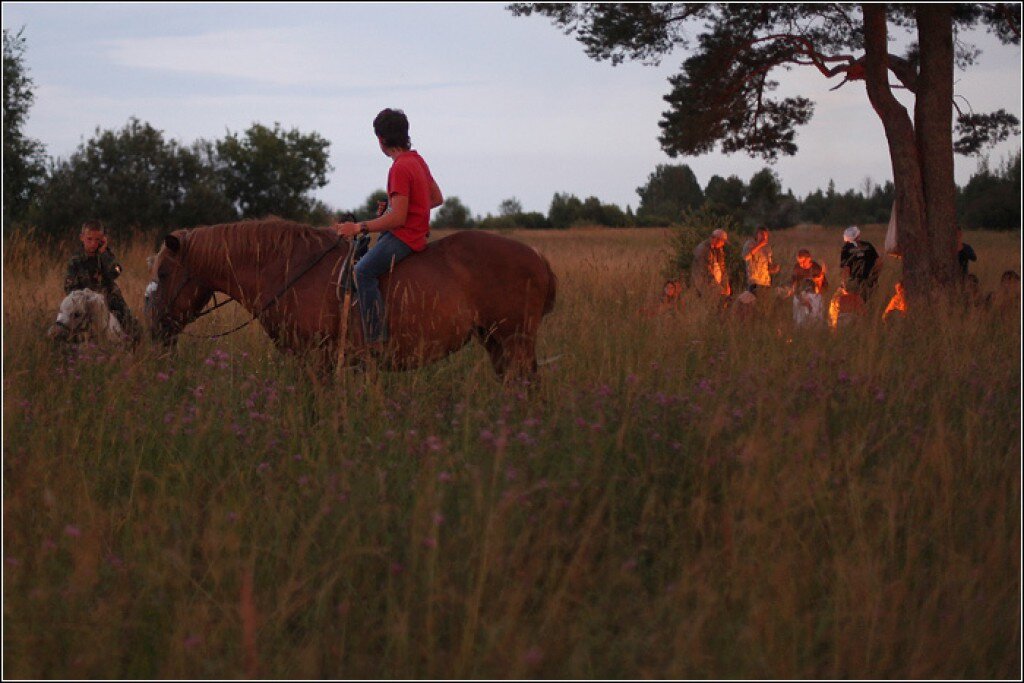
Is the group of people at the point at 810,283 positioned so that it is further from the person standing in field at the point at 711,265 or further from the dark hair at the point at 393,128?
the dark hair at the point at 393,128

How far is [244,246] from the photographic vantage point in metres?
6.54

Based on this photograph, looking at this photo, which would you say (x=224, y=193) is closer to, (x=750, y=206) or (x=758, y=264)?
(x=758, y=264)

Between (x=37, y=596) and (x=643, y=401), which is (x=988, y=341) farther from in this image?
(x=37, y=596)

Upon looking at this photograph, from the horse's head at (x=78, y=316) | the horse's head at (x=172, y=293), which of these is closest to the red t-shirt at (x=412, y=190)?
the horse's head at (x=172, y=293)

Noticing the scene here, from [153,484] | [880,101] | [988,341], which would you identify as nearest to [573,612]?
[153,484]

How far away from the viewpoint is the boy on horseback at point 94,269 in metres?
7.73

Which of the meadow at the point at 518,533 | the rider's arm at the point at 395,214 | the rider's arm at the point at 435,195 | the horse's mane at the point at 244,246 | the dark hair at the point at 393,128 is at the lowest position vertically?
the meadow at the point at 518,533

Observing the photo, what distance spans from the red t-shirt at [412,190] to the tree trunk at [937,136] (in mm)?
8691

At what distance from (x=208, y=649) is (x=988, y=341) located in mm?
7375

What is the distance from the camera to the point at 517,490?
3.51 metres

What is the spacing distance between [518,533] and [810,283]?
7.25 meters

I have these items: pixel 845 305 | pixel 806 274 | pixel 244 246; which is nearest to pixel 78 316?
pixel 244 246

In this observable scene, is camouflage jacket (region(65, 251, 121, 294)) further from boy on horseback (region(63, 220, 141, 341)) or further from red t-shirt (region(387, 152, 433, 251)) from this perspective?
red t-shirt (region(387, 152, 433, 251))

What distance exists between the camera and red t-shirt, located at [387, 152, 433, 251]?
618 cm
